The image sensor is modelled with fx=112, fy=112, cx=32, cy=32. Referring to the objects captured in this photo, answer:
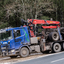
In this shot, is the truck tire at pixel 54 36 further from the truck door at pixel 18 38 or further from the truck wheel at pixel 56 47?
the truck door at pixel 18 38

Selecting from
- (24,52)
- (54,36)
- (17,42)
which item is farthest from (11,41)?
(54,36)

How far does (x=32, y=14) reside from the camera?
17438 mm

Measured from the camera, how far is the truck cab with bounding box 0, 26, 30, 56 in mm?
9766

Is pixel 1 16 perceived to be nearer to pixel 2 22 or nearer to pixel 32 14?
pixel 2 22

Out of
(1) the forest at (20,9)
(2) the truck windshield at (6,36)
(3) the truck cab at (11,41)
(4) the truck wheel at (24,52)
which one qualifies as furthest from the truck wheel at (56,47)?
(1) the forest at (20,9)

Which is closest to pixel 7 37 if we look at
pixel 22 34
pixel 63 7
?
pixel 22 34

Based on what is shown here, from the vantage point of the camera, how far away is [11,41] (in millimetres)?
9875

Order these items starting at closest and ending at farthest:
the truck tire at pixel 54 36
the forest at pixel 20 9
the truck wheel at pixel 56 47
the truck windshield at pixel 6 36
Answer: the truck windshield at pixel 6 36 < the truck tire at pixel 54 36 < the truck wheel at pixel 56 47 < the forest at pixel 20 9

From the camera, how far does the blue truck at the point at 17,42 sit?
9.78 m

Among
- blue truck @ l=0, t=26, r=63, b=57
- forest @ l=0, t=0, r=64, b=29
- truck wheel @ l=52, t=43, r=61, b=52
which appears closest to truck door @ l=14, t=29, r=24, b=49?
blue truck @ l=0, t=26, r=63, b=57

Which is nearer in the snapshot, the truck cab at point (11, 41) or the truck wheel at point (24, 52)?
the truck cab at point (11, 41)

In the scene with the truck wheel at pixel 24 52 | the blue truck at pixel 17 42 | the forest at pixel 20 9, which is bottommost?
the truck wheel at pixel 24 52

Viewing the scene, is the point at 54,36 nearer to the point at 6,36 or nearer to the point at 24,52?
the point at 24,52

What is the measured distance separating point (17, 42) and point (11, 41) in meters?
0.57
